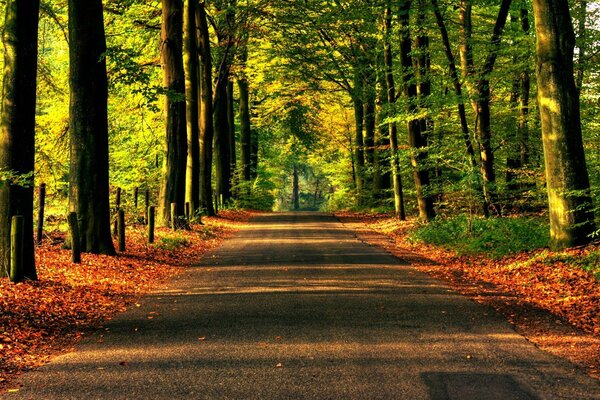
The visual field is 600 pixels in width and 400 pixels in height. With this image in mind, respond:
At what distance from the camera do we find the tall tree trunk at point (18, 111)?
33.2 ft

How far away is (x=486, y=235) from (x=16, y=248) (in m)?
11.1

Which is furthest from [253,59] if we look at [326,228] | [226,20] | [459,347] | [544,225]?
[459,347]

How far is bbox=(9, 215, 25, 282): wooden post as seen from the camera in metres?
9.89

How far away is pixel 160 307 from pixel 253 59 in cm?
2846

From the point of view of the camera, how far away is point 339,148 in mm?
49562

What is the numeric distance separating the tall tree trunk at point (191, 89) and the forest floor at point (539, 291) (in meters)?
11.1

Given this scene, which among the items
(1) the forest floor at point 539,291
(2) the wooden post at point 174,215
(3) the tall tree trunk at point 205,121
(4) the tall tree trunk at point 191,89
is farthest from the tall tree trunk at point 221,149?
(1) the forest floor at point 539,291

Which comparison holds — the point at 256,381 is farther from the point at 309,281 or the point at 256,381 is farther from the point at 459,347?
the point at 309,281

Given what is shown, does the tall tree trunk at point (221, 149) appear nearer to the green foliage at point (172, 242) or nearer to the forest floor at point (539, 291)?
the green foliage at point (172, 242)

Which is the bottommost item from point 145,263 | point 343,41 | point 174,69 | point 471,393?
point 471,393

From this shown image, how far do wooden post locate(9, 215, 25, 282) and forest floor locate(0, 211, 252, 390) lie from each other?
18 centimetres

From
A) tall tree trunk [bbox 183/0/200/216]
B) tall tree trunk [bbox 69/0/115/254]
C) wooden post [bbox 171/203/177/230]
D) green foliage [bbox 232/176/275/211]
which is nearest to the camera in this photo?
tall tree trunk [bbox 69/0/115/254]

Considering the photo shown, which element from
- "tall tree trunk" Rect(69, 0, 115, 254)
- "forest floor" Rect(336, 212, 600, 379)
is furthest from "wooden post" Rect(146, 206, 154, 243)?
"forest floor" Rect(336, 212, 600, 379)

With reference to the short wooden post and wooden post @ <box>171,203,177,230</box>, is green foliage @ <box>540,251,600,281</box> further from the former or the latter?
wooden post @ <box>171,203,177,230</box>
